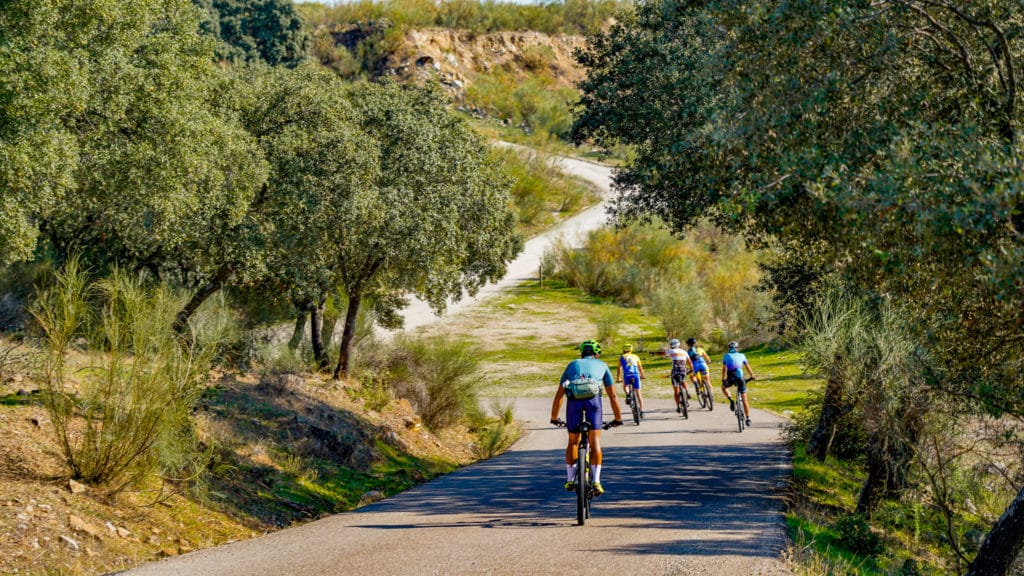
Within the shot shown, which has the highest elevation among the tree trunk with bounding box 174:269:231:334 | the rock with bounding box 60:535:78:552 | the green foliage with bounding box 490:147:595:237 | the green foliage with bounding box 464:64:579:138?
the green foliage with bounding box 464:64:579:138

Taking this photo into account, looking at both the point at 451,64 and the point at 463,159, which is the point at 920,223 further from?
the point at 451,64

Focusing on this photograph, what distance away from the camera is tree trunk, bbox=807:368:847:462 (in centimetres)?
1703

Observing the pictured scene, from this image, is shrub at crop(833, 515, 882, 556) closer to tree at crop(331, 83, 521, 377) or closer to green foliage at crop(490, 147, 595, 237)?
tree at crop(331, 83, 521, 377)

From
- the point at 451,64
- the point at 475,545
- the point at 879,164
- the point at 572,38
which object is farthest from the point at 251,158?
the point at 572,38

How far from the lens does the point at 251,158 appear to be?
20172 millimetres

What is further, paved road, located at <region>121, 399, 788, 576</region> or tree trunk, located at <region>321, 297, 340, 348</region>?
tree trunk, located at <region>321, 297, 340, 348</region>

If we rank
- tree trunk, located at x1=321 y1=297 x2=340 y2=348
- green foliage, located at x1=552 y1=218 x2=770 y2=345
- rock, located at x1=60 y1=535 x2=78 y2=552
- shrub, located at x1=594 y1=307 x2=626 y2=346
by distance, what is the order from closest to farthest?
rock, located at x1=60 y1=535 x2=78 y2=552 → tree trunk, located at x1=321 y1=297 x2=340 y2=348 → green foliage, located at x1=552 y1=218 x2=770 y2=345 → shrub, located at x1=594 y1=307 x2=626 y2=346

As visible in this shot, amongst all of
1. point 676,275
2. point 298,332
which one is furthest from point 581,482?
point 676,275

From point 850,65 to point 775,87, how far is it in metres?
0.83

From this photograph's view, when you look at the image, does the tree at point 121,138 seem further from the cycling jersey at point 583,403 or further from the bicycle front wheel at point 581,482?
the bicycle front wheel at point 581,482

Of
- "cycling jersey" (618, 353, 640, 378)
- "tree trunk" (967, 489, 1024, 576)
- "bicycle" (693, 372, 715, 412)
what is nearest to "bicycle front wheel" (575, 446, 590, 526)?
"tree trunk" (967, 489, 1024, 576)

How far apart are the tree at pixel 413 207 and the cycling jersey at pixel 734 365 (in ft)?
21.2

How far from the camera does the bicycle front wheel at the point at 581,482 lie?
10234 mm

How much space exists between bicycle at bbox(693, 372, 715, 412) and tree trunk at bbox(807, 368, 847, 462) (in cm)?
609
